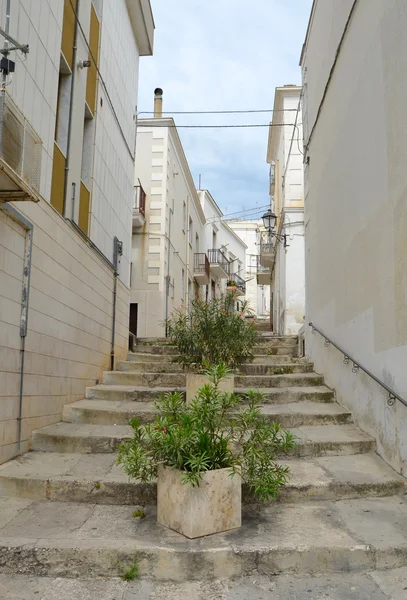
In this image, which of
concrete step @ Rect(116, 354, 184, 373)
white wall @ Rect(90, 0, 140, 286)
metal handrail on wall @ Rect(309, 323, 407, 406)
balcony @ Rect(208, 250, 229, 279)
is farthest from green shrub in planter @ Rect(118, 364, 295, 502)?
balcony @ Rect(208, 250, 229, 279)

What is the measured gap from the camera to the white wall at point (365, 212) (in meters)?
4.26

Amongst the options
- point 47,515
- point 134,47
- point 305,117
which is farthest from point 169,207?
point 47,515

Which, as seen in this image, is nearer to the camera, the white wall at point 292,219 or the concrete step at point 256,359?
the concrete step at point 256,359

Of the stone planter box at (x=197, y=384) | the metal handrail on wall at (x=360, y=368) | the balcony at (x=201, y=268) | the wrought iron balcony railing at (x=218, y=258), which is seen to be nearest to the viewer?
the metal handrail on wall at (x=360, y=368)

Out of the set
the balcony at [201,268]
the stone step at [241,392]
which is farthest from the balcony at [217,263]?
the stone step at [241,392]

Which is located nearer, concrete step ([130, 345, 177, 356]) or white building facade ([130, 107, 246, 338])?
concrete step ([130, 345, 177, 356])

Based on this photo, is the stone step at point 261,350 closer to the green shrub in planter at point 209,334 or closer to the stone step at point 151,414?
the green shrub in planter at point 209,334

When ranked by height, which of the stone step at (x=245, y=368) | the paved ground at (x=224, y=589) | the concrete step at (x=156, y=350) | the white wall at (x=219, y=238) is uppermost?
the white wall at (x=219, y=238)

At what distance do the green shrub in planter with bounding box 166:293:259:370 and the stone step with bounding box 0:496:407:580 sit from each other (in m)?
3.16

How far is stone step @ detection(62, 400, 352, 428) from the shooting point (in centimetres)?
544

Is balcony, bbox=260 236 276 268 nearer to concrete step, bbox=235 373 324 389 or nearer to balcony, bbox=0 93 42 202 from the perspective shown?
concrete step, bbox=235 373 324 389

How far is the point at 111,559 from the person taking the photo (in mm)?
3002

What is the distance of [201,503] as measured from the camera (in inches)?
125

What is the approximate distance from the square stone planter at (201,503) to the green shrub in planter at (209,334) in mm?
3111
